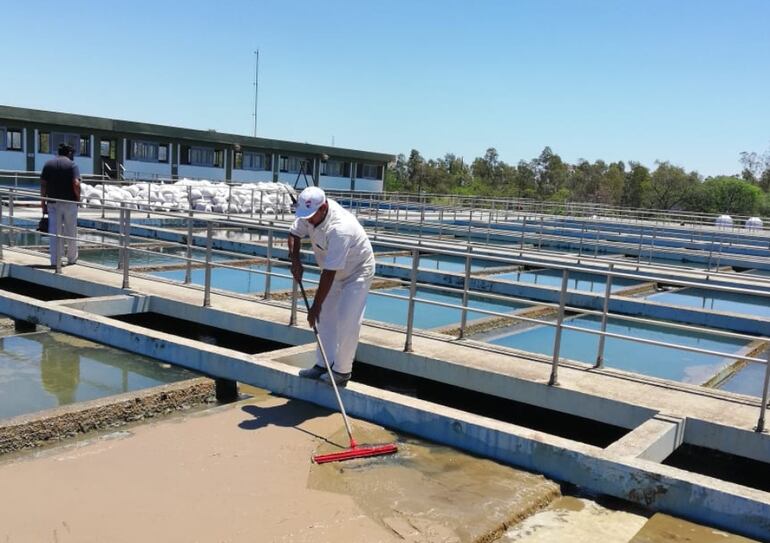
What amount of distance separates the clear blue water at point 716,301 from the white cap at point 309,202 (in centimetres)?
929

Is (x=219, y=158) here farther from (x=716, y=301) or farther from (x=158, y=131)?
(x=716, y=301)

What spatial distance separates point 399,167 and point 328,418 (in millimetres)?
64629

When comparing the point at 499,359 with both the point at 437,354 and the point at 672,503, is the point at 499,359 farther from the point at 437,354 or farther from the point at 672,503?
the point at 672,503

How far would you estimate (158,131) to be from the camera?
35.9 meters

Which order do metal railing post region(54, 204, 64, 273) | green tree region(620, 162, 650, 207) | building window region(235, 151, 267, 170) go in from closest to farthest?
metal railing post region(54, 204, 64, 273) < building window region(235, 151, 267, 170) < green tree region(620, 162, 650, 207)

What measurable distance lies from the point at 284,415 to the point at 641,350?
5.85m

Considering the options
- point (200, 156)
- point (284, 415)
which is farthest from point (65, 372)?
point (200, 156)

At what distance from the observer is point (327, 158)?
4459 cm

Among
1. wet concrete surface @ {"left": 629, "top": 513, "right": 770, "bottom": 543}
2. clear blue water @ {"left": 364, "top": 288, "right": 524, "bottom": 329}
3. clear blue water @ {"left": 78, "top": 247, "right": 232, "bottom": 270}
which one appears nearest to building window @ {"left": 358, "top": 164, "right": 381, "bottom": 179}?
clear blue water @ {"left": 78, "top": 247, "right": 232, "bottom": 270}

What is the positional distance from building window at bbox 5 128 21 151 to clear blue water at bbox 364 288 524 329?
2523cm

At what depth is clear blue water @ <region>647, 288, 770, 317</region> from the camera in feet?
42.9

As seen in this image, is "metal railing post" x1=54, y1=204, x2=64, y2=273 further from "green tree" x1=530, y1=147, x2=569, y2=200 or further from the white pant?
"green tree" x1=530, y1=147, x2=569, y2=200

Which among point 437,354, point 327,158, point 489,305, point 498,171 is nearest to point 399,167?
point 498,171

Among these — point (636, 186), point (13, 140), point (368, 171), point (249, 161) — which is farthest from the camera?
point (636, 186)
